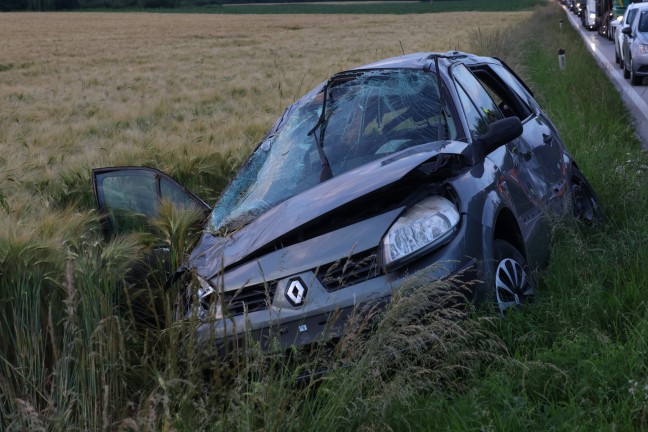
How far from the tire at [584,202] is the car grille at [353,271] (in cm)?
292

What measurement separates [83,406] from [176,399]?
1.34 ft

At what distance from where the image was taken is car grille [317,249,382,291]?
157 inches

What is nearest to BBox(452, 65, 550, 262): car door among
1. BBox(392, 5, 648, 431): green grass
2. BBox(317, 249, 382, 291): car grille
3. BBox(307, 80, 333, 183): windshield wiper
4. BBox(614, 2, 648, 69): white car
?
BBox(392, 5, 648, 431): green grass

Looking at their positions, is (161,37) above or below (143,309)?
below

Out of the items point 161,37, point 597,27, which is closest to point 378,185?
point 597,27

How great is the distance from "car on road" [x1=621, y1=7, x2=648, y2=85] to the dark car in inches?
540

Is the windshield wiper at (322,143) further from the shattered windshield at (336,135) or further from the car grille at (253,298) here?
the car grille at (253,298)

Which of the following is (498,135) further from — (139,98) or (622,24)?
(622,24)

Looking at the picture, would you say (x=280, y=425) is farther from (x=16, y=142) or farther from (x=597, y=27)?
(x=597, y=27)

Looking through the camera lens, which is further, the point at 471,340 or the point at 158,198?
the point at 158,198

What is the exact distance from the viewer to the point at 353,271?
4059 mm

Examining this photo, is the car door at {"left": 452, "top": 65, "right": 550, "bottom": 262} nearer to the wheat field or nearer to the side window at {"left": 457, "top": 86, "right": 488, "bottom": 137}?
the side window at {"left": 457, "top": 86, "right": 488, "bottom": 137}

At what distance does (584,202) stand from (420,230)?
2.95 metres

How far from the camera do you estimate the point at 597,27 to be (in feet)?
147
